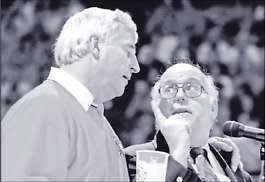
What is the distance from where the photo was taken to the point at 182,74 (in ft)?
5.35

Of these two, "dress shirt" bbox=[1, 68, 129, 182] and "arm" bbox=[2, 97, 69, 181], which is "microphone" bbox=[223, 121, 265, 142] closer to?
"dress shirt" bbox=[1, 68, 129, 182]

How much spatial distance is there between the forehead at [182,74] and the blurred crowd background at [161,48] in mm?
763

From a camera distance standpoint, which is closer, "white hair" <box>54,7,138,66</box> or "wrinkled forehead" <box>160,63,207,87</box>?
"white hair" <box>54,7,138,66</box>

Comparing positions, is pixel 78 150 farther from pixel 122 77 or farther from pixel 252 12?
pixel 252 12

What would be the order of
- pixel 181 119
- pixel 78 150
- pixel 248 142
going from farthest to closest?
pixel 248 142 < pixel 181 119 < pixel 78 150

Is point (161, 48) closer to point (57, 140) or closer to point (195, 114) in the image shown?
point (195, 114)

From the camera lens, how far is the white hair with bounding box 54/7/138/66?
3.87 ft

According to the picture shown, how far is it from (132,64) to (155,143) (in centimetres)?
42

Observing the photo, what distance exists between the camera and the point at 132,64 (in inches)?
48.8

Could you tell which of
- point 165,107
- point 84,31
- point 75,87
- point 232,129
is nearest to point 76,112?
point 75,87

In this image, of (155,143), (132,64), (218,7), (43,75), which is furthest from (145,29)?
(132,64)

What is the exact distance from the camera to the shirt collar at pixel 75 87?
1.15m

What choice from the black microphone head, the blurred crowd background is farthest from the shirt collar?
the blurred crowd background

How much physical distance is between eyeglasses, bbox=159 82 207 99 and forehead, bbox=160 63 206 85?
2cm
